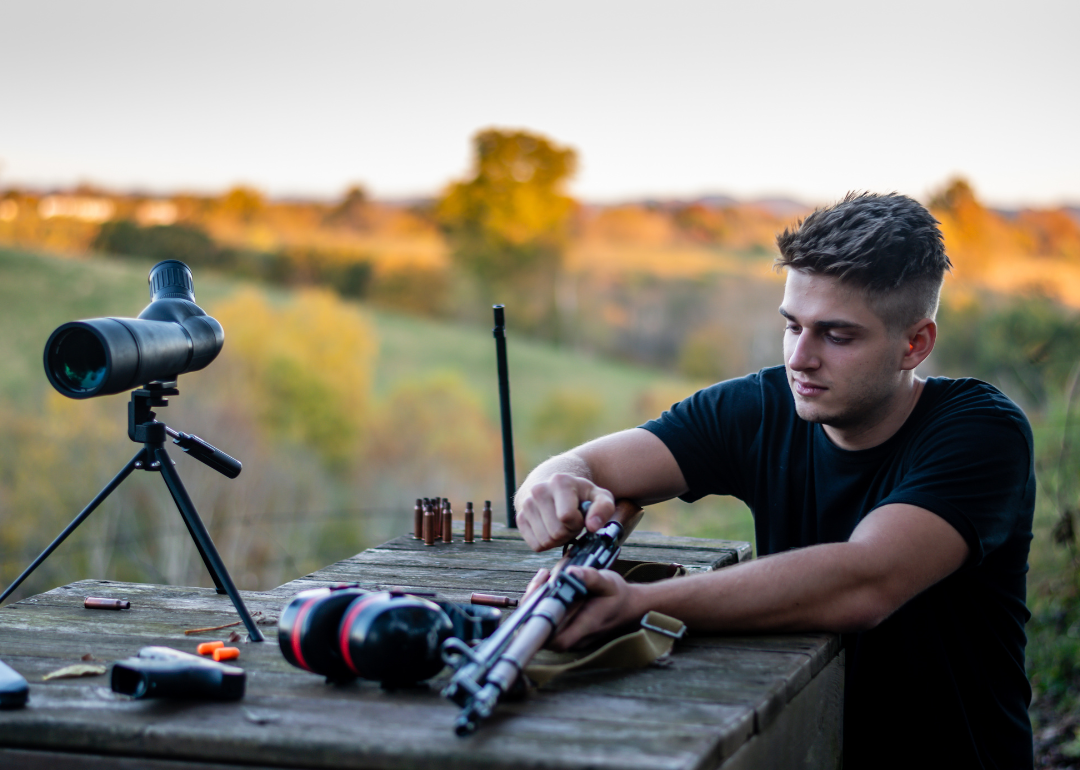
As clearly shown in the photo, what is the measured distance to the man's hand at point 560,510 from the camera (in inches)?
86.5

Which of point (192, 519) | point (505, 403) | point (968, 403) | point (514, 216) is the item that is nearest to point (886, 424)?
point (968, 403)

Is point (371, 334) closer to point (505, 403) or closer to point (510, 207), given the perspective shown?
point (510, 207)

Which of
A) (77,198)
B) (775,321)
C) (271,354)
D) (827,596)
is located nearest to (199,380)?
(271,354)

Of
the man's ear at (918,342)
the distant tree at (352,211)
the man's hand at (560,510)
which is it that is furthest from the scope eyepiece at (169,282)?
the distant tree at (352,211)

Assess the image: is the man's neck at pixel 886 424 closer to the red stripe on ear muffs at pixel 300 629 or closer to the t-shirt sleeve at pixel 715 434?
the t-shirt sleeve at pixel 715 434

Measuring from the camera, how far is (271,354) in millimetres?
38094

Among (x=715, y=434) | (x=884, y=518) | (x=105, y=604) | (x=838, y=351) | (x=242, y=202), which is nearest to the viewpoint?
(x=884, y=518)

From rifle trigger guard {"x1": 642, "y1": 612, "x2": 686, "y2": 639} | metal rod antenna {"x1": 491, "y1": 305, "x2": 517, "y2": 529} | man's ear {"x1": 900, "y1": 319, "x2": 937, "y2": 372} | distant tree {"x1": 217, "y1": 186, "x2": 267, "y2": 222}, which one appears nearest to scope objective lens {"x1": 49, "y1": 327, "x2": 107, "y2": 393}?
rifle trigger guard {"x1": 642, "y1": 612, "x2": 686, "y2": 639}

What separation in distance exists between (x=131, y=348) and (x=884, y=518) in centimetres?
165

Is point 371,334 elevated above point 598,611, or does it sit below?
above

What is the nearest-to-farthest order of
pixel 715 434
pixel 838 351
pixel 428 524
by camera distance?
pixel 838 351 → pixel 715 434 → pixel 428 524

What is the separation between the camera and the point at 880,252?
2428mm

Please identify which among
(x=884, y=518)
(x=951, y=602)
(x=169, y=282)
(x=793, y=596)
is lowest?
(x=951, y=602)

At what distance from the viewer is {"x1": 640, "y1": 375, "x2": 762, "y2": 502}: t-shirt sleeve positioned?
2934 millimetres
